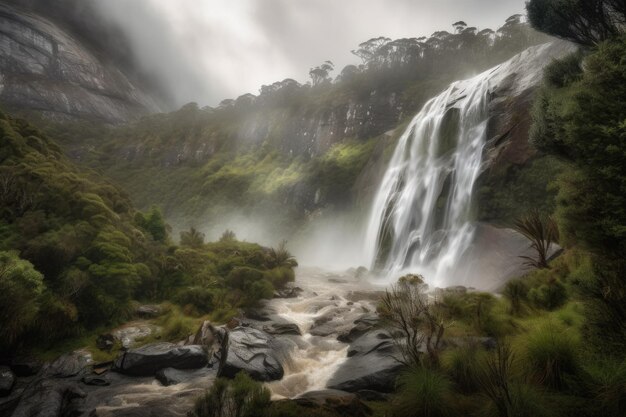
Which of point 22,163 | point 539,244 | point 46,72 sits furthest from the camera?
point 46,72

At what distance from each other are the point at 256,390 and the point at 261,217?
4732cm

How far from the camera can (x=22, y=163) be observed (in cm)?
1642

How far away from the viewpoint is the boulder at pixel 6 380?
8.57 meters

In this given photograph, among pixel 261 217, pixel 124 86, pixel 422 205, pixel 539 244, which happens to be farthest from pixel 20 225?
pixel 124 86

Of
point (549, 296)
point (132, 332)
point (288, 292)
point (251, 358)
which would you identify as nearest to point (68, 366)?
point (132, 332)

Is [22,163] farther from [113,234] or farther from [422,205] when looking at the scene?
[422,205]

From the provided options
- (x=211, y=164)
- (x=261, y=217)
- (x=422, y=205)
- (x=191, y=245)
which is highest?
(x=211, y=164)

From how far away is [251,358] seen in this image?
10.1m

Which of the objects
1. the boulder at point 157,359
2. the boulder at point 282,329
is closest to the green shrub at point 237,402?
the boulder at point 157,359

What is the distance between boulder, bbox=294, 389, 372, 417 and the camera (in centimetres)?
688

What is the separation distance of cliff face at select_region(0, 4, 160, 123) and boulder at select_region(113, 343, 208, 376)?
94.7 m

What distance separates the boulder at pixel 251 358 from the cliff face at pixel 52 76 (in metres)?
96.2

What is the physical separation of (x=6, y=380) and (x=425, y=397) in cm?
1006

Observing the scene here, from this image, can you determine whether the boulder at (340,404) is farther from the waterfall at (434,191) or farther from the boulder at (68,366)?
the waterfall at (434,191)
